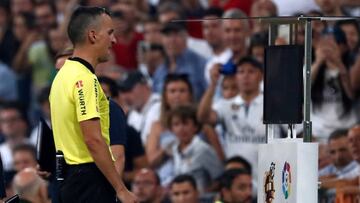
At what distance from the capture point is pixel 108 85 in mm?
10703

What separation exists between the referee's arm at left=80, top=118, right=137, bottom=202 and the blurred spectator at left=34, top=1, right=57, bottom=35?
9490 mm

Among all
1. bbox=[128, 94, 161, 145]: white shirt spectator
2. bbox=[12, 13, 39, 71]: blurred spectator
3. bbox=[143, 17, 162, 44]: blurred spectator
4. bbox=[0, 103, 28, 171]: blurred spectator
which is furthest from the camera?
bbox=[12, 13, 39, 71]: blurred spectator

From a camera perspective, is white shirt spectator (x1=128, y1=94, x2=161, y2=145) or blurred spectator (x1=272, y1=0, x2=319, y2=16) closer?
blurred spectator (x1=272, y1=0, x2=319, y2=16)

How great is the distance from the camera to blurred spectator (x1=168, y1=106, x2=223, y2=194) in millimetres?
13953

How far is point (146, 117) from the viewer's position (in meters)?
15.0

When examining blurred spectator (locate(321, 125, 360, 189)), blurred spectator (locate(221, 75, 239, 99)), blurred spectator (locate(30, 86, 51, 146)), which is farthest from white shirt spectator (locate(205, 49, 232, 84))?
blurred spectator (locate(321, 125, 360, 189))

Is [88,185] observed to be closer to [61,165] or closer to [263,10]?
[61,165]

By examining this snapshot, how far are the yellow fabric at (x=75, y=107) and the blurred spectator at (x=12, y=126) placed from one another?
25.8 feet

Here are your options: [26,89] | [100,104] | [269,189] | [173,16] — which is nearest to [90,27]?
[100,104]

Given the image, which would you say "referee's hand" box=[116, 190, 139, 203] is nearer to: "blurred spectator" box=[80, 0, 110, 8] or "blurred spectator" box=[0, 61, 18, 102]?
"blurred spectator" box=[80, 0, 110, 8]

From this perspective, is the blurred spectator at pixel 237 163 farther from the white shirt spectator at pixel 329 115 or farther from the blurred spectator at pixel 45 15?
the blurred spectator at pixel 45 15

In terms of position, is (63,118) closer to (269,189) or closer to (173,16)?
(269,189)

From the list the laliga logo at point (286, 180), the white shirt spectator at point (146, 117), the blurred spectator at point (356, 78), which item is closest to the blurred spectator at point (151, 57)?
the white shirt spectator at point (146, 117)

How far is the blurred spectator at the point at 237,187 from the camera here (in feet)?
42.9
